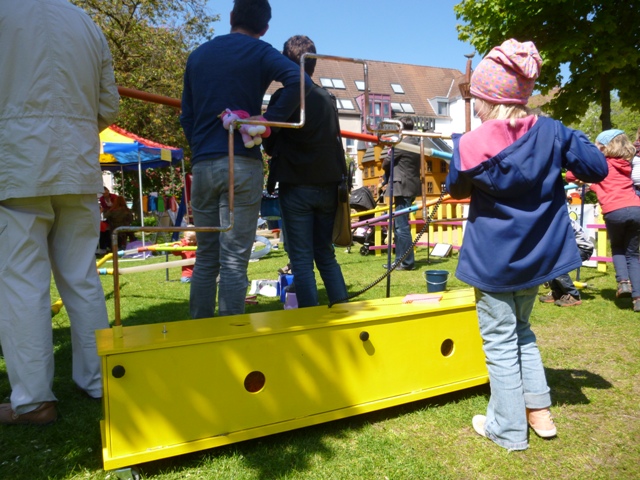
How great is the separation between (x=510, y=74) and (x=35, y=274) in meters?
2.29

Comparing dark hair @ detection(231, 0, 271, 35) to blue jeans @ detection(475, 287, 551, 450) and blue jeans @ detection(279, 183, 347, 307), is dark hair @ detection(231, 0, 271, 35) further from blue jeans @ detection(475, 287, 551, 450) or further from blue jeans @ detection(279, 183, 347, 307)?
blue jeans @ detection(475, 287, 551, 450)

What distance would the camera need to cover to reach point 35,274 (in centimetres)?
243

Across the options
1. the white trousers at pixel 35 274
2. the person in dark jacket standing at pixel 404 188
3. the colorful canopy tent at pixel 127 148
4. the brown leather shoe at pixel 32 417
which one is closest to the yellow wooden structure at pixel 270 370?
the white trousers at pixel 35 274

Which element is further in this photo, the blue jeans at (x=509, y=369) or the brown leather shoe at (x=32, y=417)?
the brown leather shoe at (x=32, y=417)

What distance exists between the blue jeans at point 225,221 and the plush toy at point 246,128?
0.13 m

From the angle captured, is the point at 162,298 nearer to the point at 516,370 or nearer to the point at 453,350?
the point at 453,350

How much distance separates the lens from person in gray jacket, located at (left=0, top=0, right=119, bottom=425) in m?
2.35

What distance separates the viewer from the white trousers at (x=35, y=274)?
7.79 feet

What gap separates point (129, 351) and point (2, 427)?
3.28 ft

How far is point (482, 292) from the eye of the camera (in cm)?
228

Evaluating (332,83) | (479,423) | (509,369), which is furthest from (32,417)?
(332,83)

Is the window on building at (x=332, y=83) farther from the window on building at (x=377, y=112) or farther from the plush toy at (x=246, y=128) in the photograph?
the plush toy at (x=246, y=128)

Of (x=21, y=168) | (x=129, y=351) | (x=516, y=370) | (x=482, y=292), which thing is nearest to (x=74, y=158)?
(x=21, y=168)

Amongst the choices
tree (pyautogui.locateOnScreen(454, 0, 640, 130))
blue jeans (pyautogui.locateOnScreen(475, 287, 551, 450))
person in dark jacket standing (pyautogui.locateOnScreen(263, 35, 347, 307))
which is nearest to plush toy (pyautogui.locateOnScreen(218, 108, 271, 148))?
person in dark jacket standing (pyautogui.locateOnScreen(263, 35, 347, 307))
